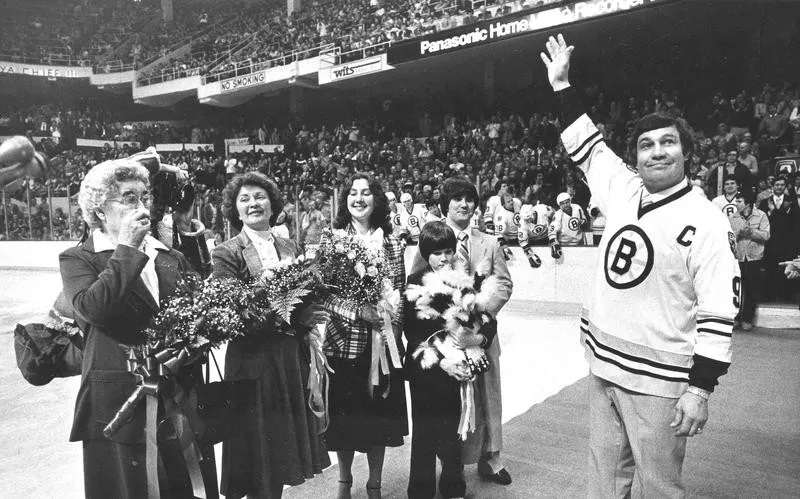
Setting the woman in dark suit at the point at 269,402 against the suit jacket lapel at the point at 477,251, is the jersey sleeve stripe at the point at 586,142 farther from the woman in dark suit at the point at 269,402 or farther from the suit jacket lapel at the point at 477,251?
the woman in dark suit at the point at 269,402

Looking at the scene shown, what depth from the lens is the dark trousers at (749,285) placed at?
676 cm

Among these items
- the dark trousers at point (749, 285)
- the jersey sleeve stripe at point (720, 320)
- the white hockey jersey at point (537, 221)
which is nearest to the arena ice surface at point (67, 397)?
the white hockey jersey at point (537, 221)

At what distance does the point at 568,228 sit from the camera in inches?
333

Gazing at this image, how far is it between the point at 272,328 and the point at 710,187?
770 centimetres

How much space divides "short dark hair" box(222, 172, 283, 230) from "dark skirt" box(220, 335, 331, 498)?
26.2 inches

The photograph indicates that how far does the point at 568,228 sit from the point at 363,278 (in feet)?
21.3

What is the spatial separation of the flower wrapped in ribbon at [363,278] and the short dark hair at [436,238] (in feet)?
0.80

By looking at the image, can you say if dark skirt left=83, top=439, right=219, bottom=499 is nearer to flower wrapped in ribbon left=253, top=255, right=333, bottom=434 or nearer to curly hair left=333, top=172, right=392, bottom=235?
flower wrapped in ribbon left=253, top=255, right=333, bottom=434

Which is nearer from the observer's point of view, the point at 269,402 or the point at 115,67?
the point at 269,402

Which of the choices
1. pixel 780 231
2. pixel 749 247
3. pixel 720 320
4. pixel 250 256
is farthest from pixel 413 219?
pixel 720 320

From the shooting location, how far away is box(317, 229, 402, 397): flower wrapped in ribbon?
8.12 ft

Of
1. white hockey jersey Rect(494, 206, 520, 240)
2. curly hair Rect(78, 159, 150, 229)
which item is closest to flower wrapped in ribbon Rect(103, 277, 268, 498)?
curly hair Rect(78, 159, 150, 229)

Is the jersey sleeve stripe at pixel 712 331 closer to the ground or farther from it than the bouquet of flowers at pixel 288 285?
closer to the ground

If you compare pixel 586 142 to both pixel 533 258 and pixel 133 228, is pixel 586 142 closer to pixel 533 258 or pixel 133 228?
pixel 133 228
